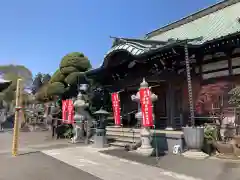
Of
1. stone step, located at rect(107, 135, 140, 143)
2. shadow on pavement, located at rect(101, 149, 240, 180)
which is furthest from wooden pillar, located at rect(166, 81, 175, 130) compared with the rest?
shadow on pavement, located at rect(101, 149, 240, 180)

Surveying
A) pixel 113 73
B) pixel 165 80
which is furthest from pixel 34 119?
pixel 165 80

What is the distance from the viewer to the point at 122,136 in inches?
533

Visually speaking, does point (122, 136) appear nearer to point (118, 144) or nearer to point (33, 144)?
point (118, 144)

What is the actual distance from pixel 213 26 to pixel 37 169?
437 inches

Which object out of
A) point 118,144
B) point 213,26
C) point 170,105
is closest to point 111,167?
point 118,144

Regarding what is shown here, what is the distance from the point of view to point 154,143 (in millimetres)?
11148

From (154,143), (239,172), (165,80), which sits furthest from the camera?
(165,80)

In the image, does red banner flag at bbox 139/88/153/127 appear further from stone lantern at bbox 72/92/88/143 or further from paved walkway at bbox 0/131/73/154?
stone lantern at bbox 72/92/88/143

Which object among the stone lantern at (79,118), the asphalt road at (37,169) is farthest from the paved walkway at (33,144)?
the asphalt road at (37,169)

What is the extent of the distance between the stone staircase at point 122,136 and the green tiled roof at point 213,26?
17.7ft

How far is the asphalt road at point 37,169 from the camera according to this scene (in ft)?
23.5

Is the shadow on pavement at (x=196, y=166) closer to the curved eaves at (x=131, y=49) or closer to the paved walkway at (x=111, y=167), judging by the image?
the paved walkway at (x=111, y=167)

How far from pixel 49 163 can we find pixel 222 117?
23.5 feet

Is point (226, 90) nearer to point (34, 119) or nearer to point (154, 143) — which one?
point (154, 143)
